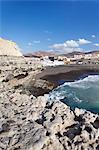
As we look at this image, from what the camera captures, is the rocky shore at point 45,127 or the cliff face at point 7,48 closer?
the rocky shore at point 45,127

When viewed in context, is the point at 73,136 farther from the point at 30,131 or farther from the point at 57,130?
the point at 30,131

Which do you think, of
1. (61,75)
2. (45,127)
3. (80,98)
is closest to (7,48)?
(61,75)

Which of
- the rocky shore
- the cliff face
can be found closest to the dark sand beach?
the rocky shore

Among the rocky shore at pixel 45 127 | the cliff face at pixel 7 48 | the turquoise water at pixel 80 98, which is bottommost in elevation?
the turquoise water at pixel 80 98

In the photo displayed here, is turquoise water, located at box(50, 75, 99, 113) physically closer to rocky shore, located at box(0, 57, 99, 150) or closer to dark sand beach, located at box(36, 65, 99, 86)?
rocky shore, located at box(0, 57, 99, 150)

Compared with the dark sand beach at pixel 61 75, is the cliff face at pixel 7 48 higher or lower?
higher

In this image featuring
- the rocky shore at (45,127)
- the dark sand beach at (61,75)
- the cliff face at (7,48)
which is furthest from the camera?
the cliff face at (7,48)

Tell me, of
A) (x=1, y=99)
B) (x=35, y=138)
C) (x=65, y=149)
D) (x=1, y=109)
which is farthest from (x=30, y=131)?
(x=1, y=99)

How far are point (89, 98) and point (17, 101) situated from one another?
9209mm

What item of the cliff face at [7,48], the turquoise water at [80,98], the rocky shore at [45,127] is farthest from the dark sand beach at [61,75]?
the cliff face at [7,48]

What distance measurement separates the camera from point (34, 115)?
13.4 metres

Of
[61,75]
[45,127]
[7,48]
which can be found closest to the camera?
[45,127]

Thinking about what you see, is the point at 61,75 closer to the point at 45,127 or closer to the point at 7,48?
the point at 45,127

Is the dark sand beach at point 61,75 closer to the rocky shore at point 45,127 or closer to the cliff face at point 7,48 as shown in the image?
the rocky shore at point 45,127
